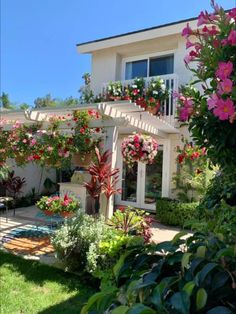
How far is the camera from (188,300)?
1157 mm

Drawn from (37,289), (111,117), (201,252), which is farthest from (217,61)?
(111,117)

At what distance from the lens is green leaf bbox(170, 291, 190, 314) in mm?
1134

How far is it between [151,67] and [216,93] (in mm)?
10709

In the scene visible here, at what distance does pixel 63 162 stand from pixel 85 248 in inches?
109

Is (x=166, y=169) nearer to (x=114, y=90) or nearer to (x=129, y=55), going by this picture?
(x=114, y=90)

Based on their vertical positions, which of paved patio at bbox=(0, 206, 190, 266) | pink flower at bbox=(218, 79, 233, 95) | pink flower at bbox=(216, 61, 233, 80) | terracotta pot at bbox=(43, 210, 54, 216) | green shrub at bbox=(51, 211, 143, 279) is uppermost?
pink flower at bbox=(216, 61, 233, 80)

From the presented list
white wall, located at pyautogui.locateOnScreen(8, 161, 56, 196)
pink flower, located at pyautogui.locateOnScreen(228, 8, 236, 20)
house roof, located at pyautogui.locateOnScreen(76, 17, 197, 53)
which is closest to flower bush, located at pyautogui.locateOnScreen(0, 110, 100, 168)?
white wall, located at pyautogui.locateOnScreen(8, 161, 56, 196)

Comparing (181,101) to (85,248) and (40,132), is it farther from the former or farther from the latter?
(40,132)

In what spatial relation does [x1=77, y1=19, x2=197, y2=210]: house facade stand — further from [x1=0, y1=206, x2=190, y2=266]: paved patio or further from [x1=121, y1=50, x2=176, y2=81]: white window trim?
[x1=0, y1=206, x2=190, y2=266]: paved patio

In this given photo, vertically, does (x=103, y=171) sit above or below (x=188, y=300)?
above

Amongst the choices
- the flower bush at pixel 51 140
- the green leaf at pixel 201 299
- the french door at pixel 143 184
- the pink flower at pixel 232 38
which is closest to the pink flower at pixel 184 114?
the pink flower at pixel 232 38

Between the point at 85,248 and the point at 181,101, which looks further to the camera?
the point at 85,248

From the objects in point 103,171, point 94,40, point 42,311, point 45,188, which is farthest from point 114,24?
point 42,311

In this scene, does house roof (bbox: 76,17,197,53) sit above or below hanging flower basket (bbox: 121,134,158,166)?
above
